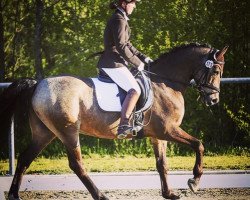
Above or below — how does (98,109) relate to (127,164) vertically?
above

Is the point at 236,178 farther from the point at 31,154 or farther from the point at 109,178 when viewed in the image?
the point at 31,154

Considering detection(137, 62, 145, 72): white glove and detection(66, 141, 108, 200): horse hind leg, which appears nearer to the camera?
detection(66, 141, 108, 200): horse hind leg

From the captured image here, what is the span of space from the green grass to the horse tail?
1.93 m

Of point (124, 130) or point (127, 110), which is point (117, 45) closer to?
point (127, 110)

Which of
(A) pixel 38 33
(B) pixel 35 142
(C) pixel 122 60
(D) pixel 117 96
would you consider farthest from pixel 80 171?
(A) pixel 38 33

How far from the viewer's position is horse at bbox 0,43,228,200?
7125 millimetres

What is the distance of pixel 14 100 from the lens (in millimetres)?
7559

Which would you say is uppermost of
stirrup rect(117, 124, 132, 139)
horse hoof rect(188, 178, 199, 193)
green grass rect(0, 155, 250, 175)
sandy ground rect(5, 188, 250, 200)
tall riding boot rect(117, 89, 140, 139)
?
tall riding boot rect(117, 89, 140, 139)

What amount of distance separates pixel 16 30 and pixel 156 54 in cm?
517

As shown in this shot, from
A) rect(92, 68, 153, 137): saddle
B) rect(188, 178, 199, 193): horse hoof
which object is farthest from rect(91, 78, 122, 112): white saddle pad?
rect(188, 178, 199, 193): horse hoof

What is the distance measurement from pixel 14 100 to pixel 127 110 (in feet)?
5.07

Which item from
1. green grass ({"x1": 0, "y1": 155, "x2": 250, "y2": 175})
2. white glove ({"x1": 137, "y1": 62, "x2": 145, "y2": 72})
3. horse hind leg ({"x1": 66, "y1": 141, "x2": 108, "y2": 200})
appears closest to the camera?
horse hind leg ({"x1": 66, "y1": 141, "x2": 108, "y2": 200})

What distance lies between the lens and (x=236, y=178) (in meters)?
8.12

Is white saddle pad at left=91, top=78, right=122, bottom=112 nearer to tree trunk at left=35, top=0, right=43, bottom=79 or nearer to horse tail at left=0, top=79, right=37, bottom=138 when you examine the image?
horse tail at left=0, top=79, right=37, bottom=138
